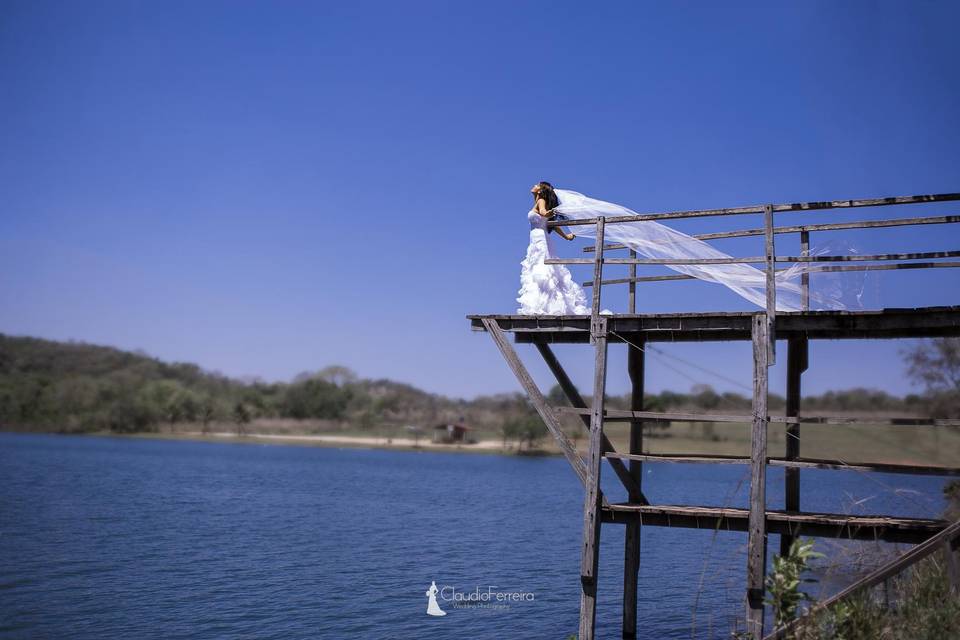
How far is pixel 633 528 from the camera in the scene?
14070 mm

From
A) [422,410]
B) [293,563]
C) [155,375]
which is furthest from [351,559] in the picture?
[155,375]

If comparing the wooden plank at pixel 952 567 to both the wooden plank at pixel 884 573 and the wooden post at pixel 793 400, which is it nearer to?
the wooden plank at pixel 884 573

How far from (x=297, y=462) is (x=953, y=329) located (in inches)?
2765

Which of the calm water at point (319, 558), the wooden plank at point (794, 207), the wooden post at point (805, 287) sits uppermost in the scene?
the wooden plank at point (794, 207)

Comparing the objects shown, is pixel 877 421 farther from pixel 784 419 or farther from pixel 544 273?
pixel 544 273

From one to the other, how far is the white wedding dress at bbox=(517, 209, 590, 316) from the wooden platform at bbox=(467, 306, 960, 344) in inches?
14.8

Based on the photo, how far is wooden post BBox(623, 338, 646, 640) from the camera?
14164mm

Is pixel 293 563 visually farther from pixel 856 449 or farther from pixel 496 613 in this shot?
pixel 856 449

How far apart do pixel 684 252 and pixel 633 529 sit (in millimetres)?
4963

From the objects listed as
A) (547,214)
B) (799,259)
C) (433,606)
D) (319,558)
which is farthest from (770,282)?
(319,558)

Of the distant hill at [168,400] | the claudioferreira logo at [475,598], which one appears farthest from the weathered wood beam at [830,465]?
the distant hill at [168,400]

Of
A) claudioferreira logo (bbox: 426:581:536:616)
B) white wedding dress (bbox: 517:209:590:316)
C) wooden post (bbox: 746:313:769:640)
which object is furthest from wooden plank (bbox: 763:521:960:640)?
claudioferreira logo (bbox: 426:581:536:616)

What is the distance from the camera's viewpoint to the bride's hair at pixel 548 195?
1328 centimetres

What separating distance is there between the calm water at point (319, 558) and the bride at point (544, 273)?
4.62 metres
